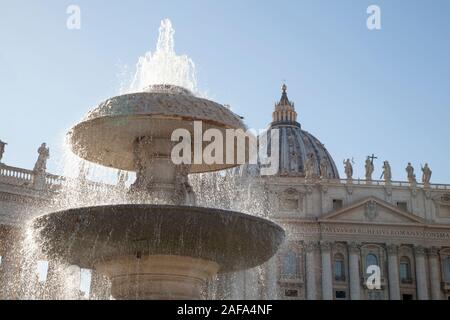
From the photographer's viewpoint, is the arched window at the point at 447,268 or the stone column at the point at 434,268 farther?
the arched window at the point at 447,268

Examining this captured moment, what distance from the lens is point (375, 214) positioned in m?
47.3

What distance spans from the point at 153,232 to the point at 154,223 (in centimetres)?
24

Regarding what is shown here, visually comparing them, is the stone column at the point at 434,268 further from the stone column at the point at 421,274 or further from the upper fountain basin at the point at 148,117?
the upper fountain basin at the point at 148,117

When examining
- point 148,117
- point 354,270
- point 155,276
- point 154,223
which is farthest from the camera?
point 354,270

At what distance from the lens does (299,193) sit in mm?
47562

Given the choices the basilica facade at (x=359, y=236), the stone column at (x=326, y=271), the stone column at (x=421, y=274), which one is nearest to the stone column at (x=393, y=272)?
the basilica facade at (x=359, y=236)

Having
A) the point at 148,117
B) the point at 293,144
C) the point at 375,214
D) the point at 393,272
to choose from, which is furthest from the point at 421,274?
the point at 148,117

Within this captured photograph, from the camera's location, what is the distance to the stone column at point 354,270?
45906 millimetres

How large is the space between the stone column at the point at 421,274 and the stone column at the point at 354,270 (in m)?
4.24

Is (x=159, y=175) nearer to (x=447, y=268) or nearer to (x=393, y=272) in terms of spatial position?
(x=393, y=272)

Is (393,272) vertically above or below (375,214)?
below

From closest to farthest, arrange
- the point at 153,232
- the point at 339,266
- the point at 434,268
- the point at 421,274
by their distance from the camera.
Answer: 1. the point at 153,232
2. the point at 421,274
3. the point at 339,266
4. the point at 434,268

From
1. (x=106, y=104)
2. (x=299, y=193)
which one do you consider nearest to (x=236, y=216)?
(x=106, y=104)

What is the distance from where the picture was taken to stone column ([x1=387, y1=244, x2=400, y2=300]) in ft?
151
